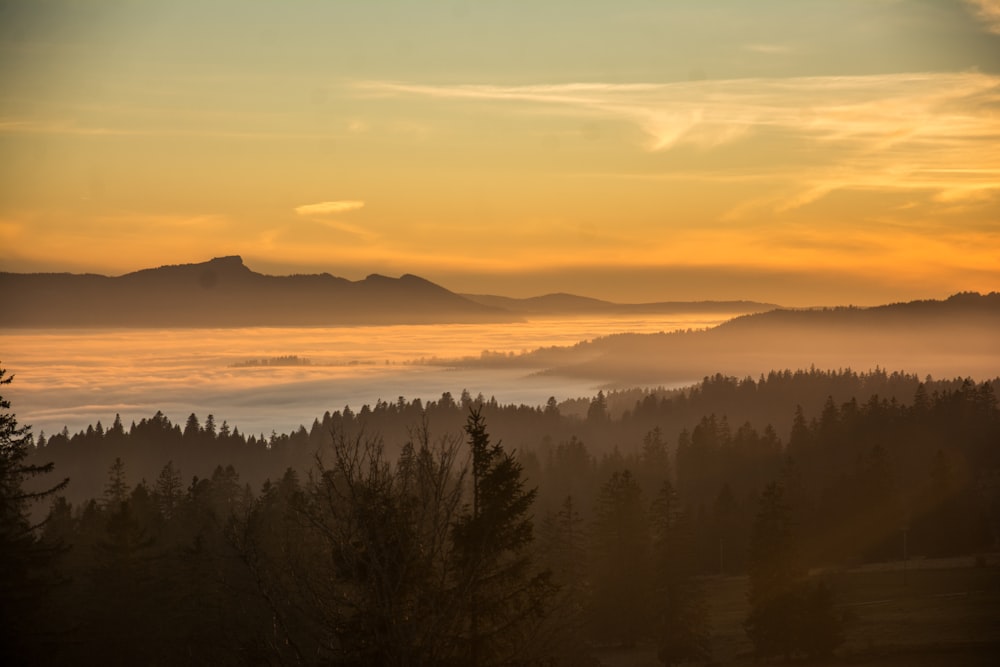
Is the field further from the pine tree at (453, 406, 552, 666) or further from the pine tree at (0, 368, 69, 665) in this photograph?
the pine tree at (0, 368, 69, 665)

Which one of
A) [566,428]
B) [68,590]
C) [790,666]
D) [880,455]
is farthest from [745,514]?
[566,428]

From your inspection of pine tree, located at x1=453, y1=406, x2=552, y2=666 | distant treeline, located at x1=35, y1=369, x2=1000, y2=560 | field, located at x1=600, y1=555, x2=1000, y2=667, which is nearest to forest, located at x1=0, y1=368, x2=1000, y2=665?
pine tree, located at x1=453, y1=406, x2=552, y2=666

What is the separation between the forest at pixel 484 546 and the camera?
1761cm

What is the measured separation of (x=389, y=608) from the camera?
1633 centimetres

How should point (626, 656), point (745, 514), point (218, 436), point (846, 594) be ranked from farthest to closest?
point (218, 436) → point (745, 514) → point (846, 594) → point (626, 656)

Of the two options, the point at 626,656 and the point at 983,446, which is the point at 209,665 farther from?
the point at 983,446

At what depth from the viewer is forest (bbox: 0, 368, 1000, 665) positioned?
57.8 feet

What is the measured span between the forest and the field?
4.99ft

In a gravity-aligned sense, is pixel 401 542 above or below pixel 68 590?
above

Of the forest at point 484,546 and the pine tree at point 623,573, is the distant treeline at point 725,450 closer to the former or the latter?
the forest at point 484,546

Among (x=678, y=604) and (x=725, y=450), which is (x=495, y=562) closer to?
(x=678, y=604)

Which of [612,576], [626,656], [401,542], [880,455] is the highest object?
[401,542]

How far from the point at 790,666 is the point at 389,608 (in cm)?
4139

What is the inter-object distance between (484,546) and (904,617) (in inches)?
A: 1855
